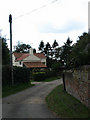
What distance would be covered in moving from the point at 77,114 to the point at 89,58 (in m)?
2.39

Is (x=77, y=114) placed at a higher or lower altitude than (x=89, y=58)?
lower

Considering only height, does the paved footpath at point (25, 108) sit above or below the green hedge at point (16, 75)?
below

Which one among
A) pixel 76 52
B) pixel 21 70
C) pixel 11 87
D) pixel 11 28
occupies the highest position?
pixel 11 28

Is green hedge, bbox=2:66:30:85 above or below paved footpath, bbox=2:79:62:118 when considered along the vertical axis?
above

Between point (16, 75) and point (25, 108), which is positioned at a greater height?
point (16, 75)

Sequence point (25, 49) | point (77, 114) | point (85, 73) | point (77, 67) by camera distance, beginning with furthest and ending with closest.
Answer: point (25, 49), point (77, 67), point (85, 73), point (77, 114)

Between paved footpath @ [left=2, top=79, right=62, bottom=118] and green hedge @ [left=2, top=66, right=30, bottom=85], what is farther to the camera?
green hedge @ [left=2, top=66, right=30, bottom=85]

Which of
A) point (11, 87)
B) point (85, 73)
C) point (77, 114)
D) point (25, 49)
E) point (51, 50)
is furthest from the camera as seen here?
point (25, 49)

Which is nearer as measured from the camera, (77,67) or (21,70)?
(77,67)

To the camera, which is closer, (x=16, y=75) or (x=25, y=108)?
(x=25, y=108)

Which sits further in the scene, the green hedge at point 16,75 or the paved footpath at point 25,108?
the green hedge at point 16,75

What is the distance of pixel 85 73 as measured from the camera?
7.70 meters

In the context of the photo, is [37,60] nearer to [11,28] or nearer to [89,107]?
[11,28]

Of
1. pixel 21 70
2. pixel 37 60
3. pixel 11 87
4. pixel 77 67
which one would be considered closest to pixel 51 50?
pixel 37 60
